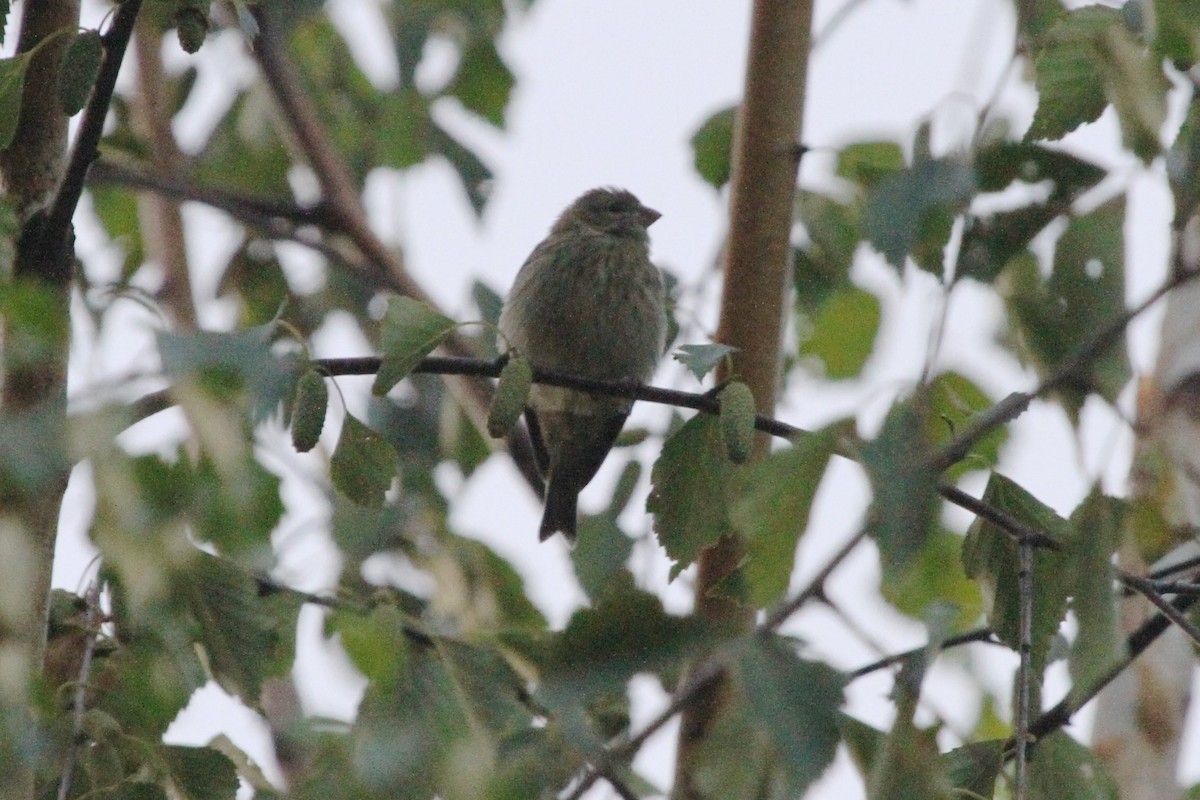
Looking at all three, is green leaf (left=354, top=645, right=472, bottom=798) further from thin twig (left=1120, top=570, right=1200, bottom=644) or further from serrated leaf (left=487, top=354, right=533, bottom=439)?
thin twig (left=1120, top=570, right=1200, bottom=644)

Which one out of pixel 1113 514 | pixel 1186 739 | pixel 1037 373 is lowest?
pixel 1186 739

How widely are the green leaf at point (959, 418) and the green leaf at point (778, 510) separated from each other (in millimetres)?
302

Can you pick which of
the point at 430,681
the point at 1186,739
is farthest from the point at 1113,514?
the point at 1186,739

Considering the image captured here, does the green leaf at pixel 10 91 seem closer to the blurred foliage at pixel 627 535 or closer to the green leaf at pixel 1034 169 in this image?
the blurred foliage at pixel 627 535

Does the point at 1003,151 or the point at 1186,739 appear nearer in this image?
the point at 1003,151

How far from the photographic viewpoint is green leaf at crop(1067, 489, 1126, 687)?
1625 millimetres

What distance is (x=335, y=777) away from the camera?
2016 millimetres

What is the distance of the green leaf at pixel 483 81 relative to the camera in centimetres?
556

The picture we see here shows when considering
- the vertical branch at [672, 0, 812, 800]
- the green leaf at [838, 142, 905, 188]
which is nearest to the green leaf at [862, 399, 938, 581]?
the vertical branch at [672, 0, 812, 800]

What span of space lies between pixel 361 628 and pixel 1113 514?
36.4 inches

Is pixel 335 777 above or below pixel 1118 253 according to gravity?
below

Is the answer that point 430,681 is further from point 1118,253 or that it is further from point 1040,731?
point 1118,253

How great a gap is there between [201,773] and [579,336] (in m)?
2.66

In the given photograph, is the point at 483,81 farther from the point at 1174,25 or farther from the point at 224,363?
the point at 224,363
